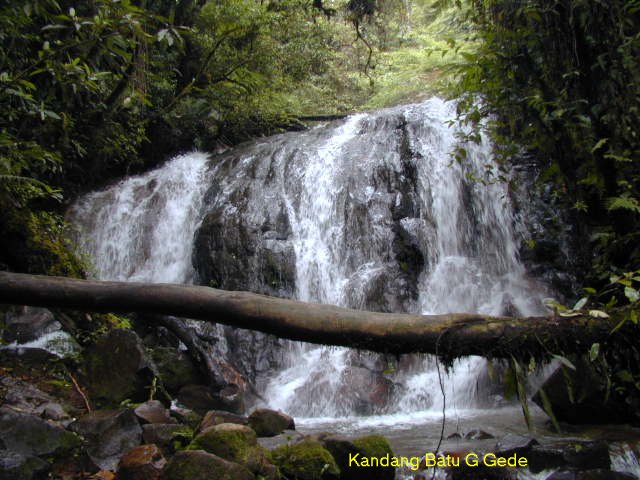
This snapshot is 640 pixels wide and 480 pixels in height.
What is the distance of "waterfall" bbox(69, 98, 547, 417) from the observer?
322 inches

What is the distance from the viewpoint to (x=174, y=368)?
687 centimetres

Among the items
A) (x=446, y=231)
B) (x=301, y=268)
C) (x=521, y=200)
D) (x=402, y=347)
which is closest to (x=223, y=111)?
(x=301, y=268)

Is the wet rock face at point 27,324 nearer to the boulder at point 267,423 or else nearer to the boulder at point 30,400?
the boulder at point 30,400

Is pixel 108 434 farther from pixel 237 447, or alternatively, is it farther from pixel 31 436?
pixel 237 447

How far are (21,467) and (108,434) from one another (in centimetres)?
80

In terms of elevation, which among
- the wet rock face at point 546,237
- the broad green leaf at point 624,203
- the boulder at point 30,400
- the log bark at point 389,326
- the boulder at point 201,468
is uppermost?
the wet rock face at point 546,237

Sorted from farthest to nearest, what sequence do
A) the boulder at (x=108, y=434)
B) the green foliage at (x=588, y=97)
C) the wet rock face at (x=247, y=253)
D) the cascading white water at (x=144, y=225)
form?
the cascading white water at (x=144, y=225) < the wet rock face at (x=247, y=253) < the green foliage at (x=588, y=97) < the boulder at (x=108, y=434)

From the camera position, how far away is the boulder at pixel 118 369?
211 inches

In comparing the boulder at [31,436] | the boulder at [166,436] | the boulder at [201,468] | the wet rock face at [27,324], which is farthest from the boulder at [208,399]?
the boulder at [201,468]

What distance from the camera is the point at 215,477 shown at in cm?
334

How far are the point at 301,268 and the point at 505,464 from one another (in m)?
6.14

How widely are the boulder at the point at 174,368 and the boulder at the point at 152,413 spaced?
1.73 m

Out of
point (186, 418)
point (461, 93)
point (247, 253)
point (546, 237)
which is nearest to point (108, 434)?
point (186, 418)

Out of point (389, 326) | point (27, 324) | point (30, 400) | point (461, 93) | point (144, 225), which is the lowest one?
point (30, 400)
